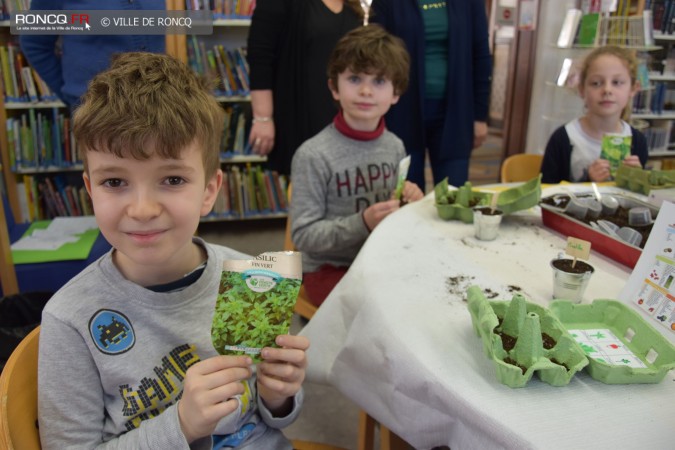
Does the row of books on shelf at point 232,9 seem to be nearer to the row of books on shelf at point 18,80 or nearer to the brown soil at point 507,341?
the row of books on shelf at point 18,80

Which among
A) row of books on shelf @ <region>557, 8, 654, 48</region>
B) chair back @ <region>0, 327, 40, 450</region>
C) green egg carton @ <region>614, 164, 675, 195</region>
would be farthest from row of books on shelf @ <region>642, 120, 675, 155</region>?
chair back @ <region>0, 327, 40, 450</region>

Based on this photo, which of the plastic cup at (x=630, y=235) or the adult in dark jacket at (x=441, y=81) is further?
the adult in dark jacket at (x=441, y=81)

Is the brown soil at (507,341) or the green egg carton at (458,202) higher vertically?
the green egg carton at (458,202)

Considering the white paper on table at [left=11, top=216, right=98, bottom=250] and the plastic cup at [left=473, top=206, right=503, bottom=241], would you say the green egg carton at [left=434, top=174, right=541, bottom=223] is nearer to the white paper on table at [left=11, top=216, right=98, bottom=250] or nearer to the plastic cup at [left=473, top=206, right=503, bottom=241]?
the plastic cup at [left=473, top=206, right=503, bottom=241]

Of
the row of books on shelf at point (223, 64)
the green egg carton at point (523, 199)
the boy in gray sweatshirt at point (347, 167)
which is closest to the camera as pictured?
the green egg carton at point (523, 199)

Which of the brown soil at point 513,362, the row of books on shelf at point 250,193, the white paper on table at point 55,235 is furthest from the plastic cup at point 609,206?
the row of books on shelf at point 250,193

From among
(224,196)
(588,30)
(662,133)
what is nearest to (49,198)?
(224,196)

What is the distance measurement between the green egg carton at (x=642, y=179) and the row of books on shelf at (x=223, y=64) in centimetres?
238

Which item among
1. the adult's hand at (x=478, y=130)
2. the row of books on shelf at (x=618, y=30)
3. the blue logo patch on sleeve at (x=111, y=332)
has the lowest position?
the blue logo patch on sleeve at (x=111, y=332)

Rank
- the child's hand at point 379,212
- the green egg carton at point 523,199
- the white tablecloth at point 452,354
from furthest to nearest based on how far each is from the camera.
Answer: the child's hand at point 379,212 < the green egg carton at point 523,199 < the white tablecloth at point 452,354

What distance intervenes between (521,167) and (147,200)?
1.84 metres

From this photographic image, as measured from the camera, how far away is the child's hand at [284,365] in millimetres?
755

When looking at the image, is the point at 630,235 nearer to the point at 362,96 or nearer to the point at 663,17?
the point at 362,96

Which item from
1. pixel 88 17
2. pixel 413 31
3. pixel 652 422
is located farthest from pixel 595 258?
pixel 88 17
